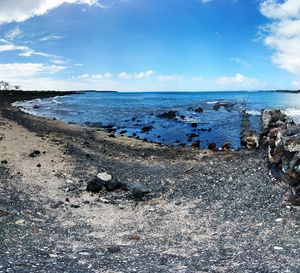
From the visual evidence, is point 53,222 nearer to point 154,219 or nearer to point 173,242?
point 154,219

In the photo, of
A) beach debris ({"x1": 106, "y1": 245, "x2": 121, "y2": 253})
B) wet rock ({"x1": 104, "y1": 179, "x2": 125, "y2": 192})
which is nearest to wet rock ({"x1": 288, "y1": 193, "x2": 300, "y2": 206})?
beach debris ({"x1": 106, "y1": 245, "x2": 121, "y2": 253})

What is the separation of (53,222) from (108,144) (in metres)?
14.5

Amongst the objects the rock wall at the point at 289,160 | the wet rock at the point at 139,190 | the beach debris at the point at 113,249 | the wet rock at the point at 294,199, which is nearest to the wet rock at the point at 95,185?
the wet rock at the point at 139,190

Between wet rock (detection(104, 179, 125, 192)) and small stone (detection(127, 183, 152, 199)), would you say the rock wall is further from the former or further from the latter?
wet rock (detection(104, 179, 125, 192))

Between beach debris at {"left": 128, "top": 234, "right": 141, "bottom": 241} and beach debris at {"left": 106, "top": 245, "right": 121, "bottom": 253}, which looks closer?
beach debris at {"left": 106, "top": 245, "right": 121, "bottom": 253}

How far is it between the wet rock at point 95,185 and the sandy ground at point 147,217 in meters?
0.27

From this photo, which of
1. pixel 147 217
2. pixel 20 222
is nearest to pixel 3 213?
pixel 20 222

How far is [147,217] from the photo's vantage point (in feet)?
41.8

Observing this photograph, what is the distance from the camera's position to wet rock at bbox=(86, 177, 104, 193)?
15.1 meters

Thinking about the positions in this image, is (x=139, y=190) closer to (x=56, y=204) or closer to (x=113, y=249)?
(x=56, y=204)

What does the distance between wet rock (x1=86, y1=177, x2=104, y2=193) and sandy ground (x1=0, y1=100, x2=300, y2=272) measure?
10.7 inches

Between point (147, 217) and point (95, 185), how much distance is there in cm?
317

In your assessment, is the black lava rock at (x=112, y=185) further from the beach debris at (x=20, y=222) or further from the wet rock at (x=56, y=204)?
the beach debris at (x=20, y=222)

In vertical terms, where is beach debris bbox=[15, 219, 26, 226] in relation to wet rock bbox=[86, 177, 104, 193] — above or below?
below
